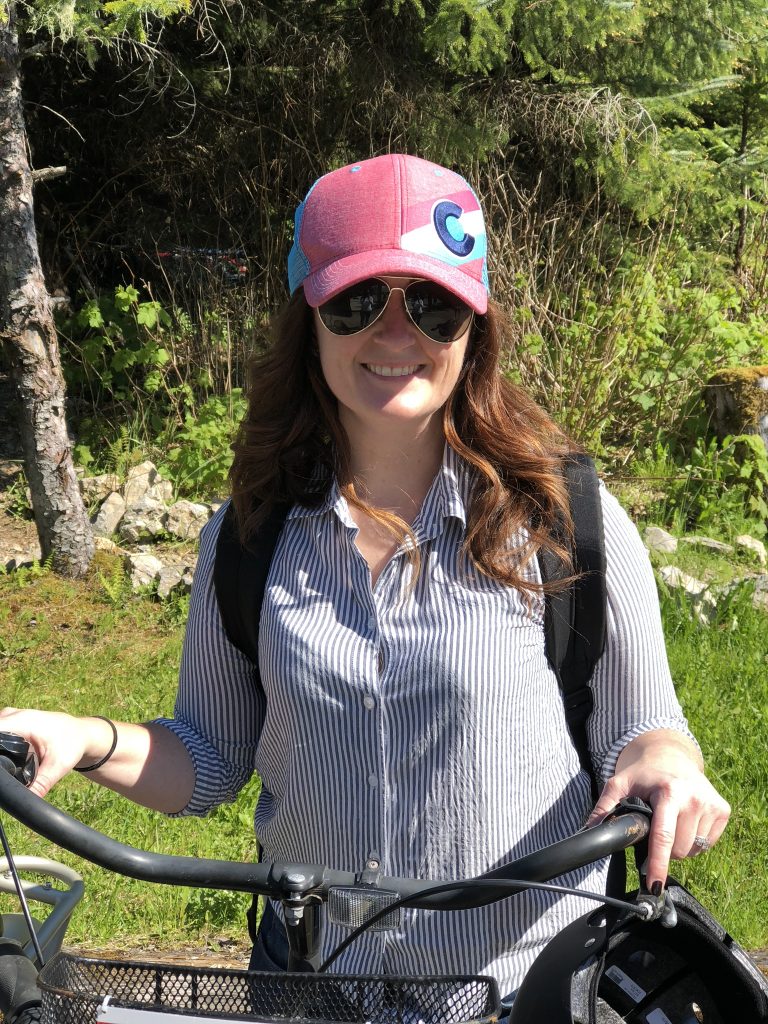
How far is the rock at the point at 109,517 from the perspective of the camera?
22.1ft

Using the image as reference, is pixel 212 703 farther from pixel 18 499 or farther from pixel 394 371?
pixel 18 499

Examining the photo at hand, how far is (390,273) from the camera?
1641 millimetres

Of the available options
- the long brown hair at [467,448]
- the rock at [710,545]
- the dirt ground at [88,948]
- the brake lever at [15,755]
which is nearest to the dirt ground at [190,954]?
the dirt ground at [88,948]

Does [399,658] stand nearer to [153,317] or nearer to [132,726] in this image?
[132,726]

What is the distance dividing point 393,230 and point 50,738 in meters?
0.92

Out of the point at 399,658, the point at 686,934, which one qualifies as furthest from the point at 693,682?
the point at 686,934

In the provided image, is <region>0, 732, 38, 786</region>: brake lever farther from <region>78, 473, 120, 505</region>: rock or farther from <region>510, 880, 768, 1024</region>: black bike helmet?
<region>78, 473, 120, 505</region>: rock

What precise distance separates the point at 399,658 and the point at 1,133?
5056mm

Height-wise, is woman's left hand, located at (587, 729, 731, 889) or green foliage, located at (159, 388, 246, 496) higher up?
woman's left hand, located at (587, 729, 731, 889)

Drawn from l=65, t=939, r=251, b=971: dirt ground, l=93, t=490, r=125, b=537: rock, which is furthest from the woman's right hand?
l=93, t=490, r=125, b=537: rock

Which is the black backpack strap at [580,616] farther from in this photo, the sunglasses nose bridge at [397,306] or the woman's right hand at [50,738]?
the woman's right hand at [50,738]

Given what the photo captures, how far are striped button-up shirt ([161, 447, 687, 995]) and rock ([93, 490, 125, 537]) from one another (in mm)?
5205

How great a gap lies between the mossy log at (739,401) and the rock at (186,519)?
3462mm

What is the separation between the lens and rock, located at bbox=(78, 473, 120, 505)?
23.2 ft
